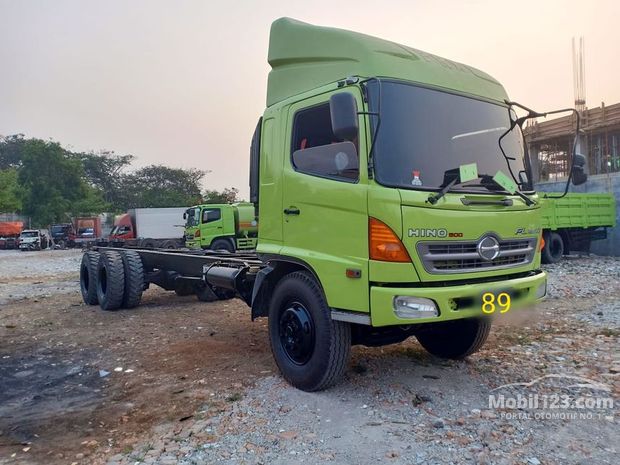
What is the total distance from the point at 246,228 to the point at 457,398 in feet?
53.1

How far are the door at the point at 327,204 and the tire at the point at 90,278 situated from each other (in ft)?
20.8

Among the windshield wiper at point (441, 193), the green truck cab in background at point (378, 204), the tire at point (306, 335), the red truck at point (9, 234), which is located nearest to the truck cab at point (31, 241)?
the red truck at point (9, 234)

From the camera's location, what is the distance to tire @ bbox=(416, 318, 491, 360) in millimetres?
4879

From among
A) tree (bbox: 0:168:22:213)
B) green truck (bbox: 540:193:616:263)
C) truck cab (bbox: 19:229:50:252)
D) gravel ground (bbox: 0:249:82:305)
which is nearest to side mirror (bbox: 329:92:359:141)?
gravel ground (bbox: 0:249:82:305)

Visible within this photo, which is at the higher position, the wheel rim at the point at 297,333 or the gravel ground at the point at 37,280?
the wheel rim at the point at 297,333

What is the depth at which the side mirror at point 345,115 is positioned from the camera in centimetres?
359

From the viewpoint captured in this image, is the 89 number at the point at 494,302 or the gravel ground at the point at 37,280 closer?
the 89 number at the point at 494,302

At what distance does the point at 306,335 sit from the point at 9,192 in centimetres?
3765

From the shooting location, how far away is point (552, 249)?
1553 centimetres

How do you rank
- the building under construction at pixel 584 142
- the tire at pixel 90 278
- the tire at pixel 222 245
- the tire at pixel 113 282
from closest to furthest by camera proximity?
the tire at pixel 113 282 → the tire at pixel 90 278 → the tire at pixel 222 245 → the building under construction at pixel 584 142

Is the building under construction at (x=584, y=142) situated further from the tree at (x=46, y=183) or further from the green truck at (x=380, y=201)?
the tree at (x=46, y=183)

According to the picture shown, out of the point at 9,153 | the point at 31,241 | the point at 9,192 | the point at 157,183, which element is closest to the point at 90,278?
the point at 9,192

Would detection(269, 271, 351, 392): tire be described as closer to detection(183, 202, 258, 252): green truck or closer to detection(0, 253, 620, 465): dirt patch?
detection(0, 253, 620, 465): dirt patch

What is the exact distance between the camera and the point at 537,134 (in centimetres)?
2078
